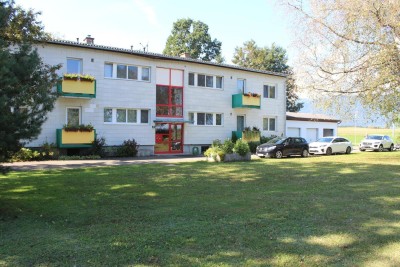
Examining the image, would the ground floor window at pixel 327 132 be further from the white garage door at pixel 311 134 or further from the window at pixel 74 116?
the window at pixel 74 116

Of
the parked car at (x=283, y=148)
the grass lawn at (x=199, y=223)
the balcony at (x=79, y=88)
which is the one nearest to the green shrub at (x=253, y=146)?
the parked car at (x=283, y=148)

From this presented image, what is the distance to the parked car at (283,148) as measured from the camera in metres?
26.0

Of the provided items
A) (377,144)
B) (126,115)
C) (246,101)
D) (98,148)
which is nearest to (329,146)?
(246,101)

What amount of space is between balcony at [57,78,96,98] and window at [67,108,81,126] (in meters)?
1.46

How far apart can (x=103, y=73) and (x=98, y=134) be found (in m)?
4.24

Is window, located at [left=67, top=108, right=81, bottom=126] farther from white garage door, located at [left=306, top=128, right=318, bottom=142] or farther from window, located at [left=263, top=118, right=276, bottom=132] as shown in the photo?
white garage door, located at [left=306, top=128, right=318, bottom=142]

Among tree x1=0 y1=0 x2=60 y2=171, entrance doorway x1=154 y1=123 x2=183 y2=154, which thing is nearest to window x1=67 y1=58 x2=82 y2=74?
entrance doorway x1=154 y1=123 x2=183 y2=154

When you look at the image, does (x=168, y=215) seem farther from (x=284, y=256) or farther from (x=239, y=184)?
(x=239, y=184)

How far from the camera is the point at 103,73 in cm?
2605

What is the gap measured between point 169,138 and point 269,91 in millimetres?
12139

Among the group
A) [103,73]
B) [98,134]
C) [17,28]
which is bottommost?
[98,134]

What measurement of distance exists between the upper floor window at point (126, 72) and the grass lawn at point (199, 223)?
15.7m

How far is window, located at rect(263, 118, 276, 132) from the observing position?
35.7 m

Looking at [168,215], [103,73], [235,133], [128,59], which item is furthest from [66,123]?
[168,215]
